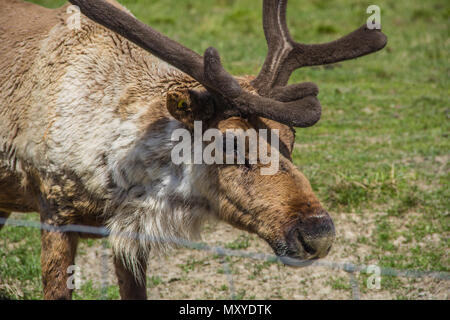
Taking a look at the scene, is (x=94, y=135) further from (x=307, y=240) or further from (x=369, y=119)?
(x=369, y=119)

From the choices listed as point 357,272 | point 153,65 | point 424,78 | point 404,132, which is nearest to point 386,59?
point 424,78

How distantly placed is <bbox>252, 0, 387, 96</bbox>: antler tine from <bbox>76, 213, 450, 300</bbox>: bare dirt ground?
1.85m

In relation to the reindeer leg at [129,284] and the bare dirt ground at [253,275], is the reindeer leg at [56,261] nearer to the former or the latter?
the reindeer leg at [129,284]

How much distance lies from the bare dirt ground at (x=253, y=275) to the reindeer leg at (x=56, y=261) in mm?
1186

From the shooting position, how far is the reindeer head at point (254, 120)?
3164 millimetres

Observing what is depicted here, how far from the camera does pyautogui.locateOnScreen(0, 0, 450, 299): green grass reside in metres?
5.43

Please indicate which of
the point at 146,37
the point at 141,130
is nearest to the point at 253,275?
the point at 141,130

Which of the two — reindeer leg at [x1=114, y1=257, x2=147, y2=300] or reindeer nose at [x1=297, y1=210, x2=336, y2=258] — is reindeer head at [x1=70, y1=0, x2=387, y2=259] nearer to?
reindeer nose at [x1=297, y1=210, x2=336, y2=258]

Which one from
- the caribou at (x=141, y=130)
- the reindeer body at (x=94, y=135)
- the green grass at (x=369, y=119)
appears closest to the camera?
the caribou at (x=141, y=130)

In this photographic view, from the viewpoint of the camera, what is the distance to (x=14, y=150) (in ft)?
12.9

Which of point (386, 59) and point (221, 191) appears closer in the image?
point (221, 191)

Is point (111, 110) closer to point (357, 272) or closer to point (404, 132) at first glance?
point (357, 272)

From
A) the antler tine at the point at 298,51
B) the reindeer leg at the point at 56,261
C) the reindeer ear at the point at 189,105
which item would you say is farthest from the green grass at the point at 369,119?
the reindeer ear at the point at 189,105

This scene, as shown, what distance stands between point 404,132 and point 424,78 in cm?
196
